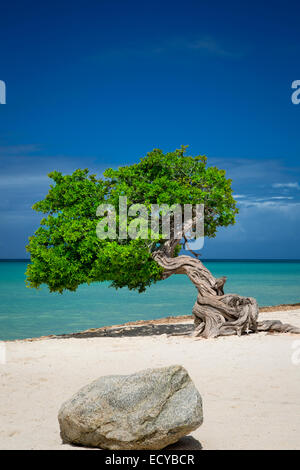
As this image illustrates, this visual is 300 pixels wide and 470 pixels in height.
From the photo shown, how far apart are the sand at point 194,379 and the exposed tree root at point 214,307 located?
1.76 ft

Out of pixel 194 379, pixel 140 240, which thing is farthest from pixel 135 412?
pixel 140 240

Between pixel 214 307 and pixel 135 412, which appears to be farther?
pixel 214 307

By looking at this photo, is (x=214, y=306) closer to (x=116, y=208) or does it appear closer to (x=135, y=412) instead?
(x=116, y=208)

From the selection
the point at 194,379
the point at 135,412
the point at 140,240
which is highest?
the point at 140,240

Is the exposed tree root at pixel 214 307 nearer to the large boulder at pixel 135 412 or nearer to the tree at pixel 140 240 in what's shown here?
the tree at pixel 140 240

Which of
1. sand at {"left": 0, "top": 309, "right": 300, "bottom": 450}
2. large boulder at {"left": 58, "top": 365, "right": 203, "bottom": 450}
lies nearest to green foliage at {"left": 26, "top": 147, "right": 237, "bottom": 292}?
sand at {"left": 0, "top": 309, "right": 300, "bottom": 450}

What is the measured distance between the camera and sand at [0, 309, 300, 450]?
6268mm

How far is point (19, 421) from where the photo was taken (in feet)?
22.9

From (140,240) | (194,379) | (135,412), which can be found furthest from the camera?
(140,240)

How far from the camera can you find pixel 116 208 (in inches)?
585

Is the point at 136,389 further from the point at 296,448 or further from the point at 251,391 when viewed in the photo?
the point at 251,391

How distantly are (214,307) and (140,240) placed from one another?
9.92 feet

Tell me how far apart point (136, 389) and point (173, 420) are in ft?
1.80

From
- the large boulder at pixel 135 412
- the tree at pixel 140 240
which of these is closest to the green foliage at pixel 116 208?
the tree at pixel 140 240
